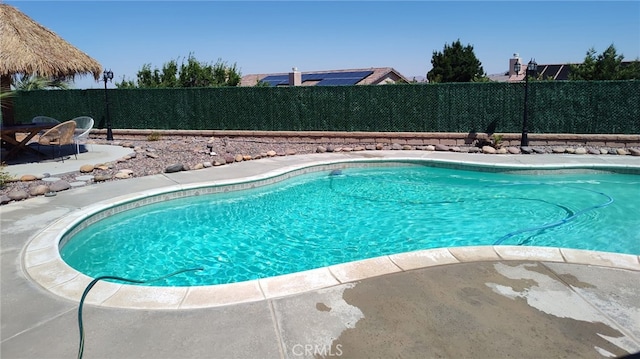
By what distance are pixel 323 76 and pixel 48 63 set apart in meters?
25.4

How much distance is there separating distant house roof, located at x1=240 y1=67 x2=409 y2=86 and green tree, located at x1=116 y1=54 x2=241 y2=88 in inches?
321

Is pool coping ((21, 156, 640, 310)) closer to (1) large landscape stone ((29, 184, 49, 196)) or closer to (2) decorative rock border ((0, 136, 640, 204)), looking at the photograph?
(1) large landscape stone ((29, 184, 49, 196))

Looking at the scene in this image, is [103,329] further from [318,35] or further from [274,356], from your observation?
[318,35]

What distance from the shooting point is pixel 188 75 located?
883 inches

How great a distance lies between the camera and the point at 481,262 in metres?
4.51

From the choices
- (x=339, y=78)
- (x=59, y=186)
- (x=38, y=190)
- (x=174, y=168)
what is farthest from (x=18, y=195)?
(x=339, y=78)

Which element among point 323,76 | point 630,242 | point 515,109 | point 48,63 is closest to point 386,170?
point 515,109

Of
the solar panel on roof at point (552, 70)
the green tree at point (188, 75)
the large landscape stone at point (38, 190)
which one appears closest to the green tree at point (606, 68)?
the solar panel on roof at point (552, 70)

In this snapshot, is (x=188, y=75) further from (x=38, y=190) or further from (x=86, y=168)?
(x=38, y=190)

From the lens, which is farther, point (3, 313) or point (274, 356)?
point (3, 313)

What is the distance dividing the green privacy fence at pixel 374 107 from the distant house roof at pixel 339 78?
14.2 meters

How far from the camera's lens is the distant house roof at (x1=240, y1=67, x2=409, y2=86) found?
103 ft

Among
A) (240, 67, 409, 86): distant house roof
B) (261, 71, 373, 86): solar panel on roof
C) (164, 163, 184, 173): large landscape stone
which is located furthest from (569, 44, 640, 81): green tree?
(164, 163, 184, 173): large landscape stone

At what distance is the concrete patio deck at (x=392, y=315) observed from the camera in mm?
3031
